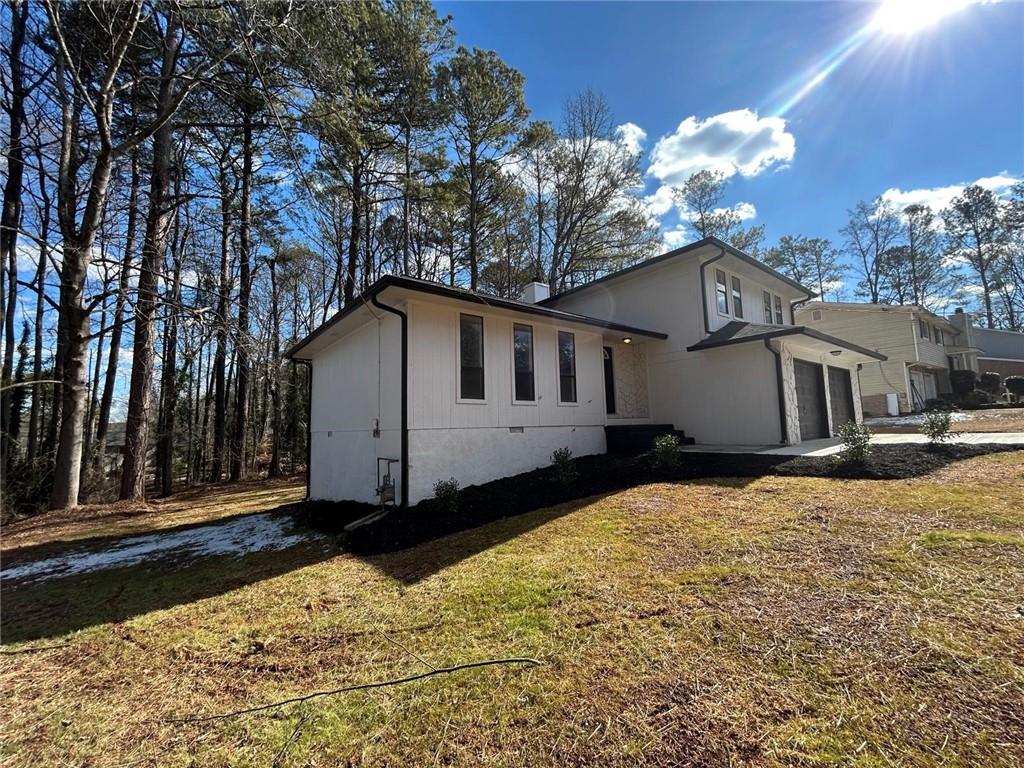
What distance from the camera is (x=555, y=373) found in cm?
880

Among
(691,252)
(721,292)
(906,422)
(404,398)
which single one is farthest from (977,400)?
(404,398)

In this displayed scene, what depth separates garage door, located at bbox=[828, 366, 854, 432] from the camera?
11.5m

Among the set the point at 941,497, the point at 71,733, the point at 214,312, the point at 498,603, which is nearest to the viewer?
the point at 71,733

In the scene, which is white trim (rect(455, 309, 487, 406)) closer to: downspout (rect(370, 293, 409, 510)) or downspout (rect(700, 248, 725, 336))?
downspout (rect(370, 293, 409, 510))

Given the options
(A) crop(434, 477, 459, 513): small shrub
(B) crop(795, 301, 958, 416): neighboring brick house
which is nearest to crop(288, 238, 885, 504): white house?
(A) crop(434, 477, 459, 513): small shrub

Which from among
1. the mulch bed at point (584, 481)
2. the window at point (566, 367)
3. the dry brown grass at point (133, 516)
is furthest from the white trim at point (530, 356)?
the dry brown grass at point (133, 516)

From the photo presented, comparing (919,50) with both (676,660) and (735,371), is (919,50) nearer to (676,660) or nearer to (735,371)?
(735,371)

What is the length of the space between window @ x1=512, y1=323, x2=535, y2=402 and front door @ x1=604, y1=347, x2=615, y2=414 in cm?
283

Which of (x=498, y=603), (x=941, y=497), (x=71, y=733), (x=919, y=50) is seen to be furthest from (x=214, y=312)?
(x=919, y=50)

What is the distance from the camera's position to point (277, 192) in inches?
524

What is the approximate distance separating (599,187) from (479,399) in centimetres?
1405

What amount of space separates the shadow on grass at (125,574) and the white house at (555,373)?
1887 millimetres

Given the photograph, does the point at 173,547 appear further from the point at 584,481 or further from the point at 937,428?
the point at 937,428

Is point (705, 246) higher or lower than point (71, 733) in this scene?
higher
